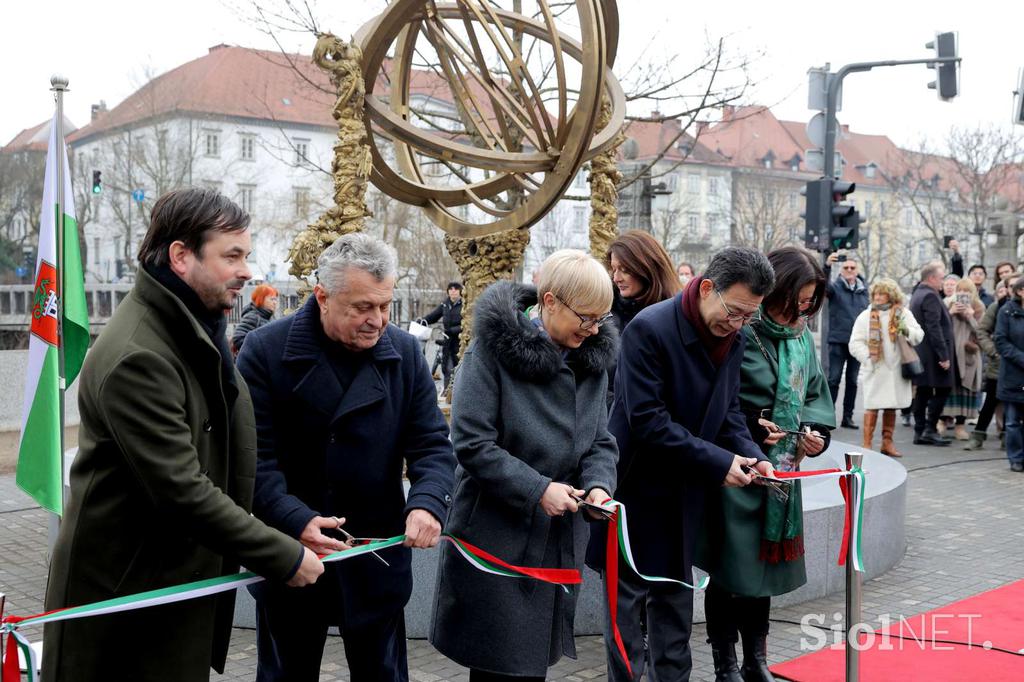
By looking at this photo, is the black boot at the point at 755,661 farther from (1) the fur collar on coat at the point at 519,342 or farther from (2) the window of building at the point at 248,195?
(2) the window of building at the point at 248,195

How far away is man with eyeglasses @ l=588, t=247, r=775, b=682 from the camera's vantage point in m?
4.17

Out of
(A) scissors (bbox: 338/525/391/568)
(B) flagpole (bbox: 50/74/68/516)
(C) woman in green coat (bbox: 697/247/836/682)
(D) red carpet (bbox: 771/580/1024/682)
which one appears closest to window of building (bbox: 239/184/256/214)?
(B) flagpole (bbox: 50/74/68/516)

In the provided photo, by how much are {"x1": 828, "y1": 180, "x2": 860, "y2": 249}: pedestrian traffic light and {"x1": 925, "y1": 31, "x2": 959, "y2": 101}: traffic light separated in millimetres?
2362

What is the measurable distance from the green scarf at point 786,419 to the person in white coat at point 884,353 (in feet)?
24.6

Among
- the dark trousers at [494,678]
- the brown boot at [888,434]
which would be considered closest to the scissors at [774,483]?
the dark trousers at [494,678]

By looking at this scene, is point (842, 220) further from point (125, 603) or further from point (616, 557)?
point (125, 603)

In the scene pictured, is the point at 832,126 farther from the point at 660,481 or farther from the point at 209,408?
the point at 209,408

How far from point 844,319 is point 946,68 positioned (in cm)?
428

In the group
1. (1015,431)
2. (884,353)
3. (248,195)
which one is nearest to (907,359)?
(884,353)

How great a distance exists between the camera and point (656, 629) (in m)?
4.30

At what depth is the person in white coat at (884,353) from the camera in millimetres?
11734

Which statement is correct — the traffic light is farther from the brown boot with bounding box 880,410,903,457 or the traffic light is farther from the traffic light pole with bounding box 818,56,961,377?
the brown boot with bounding box 880,410,903,457

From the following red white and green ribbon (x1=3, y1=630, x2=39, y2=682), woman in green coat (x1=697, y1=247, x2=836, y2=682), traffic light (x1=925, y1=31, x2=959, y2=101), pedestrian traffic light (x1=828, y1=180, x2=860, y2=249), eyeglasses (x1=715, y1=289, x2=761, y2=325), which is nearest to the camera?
red white and green ribbon (x1=3, y1=630, x2=39, y2=682)

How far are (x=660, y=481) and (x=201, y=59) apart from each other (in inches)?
2851
